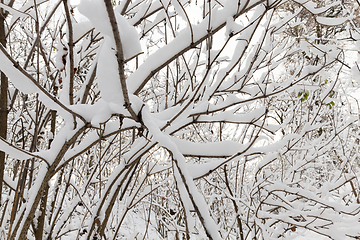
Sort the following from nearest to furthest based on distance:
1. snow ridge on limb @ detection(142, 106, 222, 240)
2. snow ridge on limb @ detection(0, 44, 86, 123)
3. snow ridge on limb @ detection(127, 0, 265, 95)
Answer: snow ridge on limb @ detection(142, 106, 222, 240) < snow ridge on limb @ detection(0, 44, 86, 123) < snow ridge on limb @ detection(127, 0, 265, 95)

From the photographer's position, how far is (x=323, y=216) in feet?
4.58

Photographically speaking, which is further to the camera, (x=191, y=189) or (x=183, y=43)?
(x=183, y=43)

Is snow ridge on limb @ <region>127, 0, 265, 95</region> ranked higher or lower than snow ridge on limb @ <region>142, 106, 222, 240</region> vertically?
higher

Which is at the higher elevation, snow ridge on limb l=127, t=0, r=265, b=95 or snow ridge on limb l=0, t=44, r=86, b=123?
snow ridge on limb l=127, t=0, r=265, b=95

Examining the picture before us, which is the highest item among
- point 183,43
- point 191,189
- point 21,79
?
point 183,43

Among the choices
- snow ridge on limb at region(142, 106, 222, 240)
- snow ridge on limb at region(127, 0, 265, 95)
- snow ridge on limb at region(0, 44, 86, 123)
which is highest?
snow ridge on limb at region(127, 0, 265, 95)

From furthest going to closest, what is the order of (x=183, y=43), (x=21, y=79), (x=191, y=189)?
(x=183, y=43)
(x=21, y=79)
(x=191, y=189)

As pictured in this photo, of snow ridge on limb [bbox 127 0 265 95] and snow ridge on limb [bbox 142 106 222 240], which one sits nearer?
snow ridge on limb [bbox 142 106 222 240]

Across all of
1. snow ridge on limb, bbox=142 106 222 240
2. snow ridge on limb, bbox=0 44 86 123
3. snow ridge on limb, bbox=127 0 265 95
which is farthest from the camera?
snow ridge on limb, bbox=127 0 265 95

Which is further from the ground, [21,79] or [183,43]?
[183,43]

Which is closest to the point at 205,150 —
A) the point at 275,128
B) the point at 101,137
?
the point at 101,137

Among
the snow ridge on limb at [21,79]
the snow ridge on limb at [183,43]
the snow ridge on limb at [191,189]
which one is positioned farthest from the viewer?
the snow ridge on limb at [183,43]

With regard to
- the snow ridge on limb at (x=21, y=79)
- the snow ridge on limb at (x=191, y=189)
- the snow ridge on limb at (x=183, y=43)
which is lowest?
the snow ridge on limb at (x=191, y=189)

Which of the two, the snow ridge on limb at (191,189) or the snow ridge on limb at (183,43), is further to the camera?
the snow ridge on limb at (183,43)
